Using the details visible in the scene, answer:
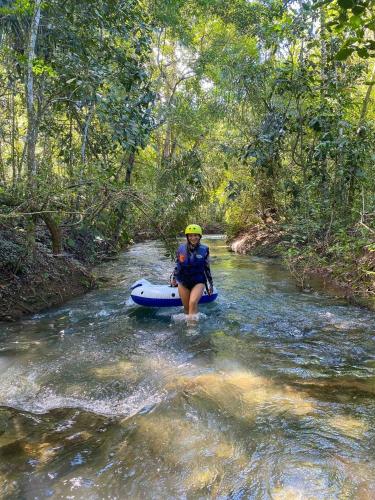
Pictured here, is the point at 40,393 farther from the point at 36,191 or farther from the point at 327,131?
the point at 327,131

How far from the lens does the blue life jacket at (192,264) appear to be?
6.36 m

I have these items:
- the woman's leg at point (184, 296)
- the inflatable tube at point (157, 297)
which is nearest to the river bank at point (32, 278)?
the inflatable tube at point (157, 297)

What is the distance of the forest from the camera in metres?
6.47

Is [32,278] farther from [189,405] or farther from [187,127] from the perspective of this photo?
[187,127]

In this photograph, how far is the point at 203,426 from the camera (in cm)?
328

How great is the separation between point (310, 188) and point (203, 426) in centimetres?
827

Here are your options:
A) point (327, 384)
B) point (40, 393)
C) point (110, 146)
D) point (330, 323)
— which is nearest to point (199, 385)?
point (327, 384)

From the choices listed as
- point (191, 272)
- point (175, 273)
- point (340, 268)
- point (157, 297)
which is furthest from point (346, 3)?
point (340, 268)

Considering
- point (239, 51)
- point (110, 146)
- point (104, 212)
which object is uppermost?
point (239, 51)

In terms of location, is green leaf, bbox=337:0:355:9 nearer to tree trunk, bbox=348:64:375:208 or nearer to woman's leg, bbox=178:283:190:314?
woman's leg, bbox=178:283:190:314

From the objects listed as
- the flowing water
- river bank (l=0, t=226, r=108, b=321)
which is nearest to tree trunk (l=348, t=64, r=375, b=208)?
the flowing water

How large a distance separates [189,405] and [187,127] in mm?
14098

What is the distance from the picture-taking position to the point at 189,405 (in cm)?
361

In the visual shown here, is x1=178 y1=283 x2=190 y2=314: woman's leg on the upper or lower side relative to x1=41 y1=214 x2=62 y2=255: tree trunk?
lower
